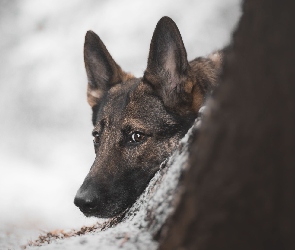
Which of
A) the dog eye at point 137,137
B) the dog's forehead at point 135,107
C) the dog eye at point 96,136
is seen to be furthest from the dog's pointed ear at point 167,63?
the dog eye at point 96,136

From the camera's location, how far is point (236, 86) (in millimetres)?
1349

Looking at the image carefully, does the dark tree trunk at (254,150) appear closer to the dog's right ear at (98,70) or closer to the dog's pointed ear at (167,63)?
the dog's pointed ear at (167,63)

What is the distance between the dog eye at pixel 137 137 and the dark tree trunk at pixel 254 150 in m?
3.16

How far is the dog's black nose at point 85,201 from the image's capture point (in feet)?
13.0

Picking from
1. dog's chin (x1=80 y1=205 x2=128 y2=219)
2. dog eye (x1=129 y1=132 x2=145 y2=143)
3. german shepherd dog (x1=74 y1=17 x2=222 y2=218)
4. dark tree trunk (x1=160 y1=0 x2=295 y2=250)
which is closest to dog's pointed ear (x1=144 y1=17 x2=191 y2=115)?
german shepherd dog (x1=74 y1=17 x2=222 y2=218)

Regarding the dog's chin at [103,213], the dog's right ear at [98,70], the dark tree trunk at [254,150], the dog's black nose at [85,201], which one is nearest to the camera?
the dark tree trunk at [254,150]

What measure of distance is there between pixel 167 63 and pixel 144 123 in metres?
0.80

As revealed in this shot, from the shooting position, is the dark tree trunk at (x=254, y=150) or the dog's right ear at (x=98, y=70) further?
the dog's right ear at (x=98, y=70)

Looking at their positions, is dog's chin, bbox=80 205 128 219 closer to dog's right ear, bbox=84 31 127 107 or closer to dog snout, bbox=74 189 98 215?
dog snout, bbox=74 189 98 215

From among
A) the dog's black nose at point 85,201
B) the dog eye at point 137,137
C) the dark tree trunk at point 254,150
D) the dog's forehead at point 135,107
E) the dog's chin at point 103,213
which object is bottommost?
the dark tree trunk at point 254,150

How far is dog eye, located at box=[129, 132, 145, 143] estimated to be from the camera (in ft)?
14.9

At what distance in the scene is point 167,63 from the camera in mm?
4750

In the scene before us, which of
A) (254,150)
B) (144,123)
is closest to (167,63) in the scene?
(144,123)

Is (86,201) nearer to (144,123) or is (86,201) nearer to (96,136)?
(144,123)
